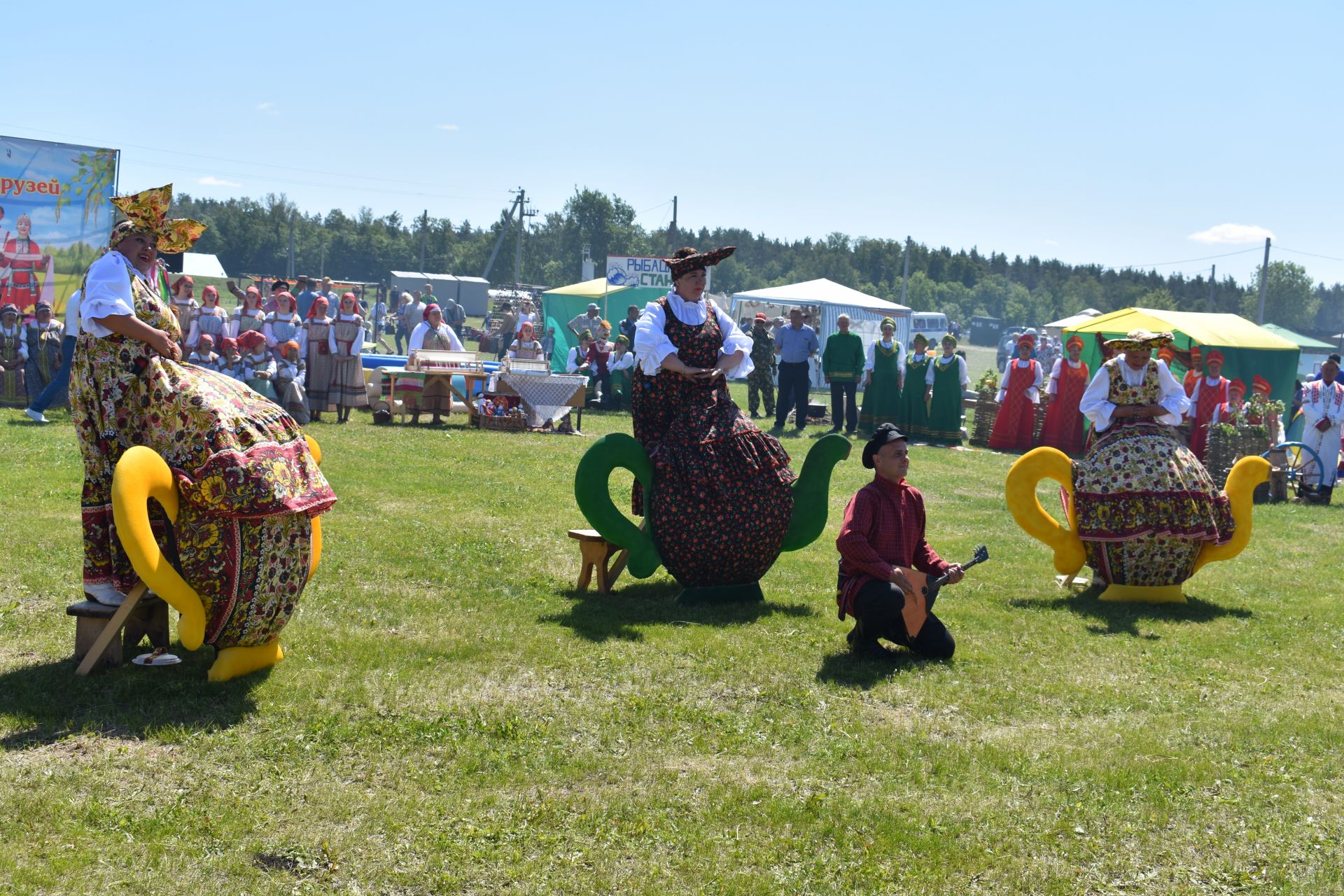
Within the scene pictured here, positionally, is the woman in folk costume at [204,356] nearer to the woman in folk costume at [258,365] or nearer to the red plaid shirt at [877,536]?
the woman in folk costume at [258,365]

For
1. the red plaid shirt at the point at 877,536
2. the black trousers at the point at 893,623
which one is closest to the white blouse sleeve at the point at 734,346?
the red plaid shirt at the point at 877,536

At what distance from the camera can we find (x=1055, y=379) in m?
18.6

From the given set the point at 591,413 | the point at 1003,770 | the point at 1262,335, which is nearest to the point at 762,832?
the point at 1003,770

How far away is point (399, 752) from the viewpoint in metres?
4.86

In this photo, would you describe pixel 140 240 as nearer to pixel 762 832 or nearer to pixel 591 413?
pixel 762 832

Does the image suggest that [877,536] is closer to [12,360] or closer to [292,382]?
[292,382]

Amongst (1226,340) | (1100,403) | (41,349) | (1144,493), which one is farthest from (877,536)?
(1226,340)

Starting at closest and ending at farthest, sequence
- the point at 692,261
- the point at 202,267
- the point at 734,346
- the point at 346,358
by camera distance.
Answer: the point at 692,261 → the point at 734,346 → the point at 346,358 → the point at 202,267

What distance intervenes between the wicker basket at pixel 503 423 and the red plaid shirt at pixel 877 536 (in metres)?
10.6

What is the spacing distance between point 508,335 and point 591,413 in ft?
42.2

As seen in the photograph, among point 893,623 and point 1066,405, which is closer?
point 893,623

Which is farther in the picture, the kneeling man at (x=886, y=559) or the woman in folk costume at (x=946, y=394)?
the woman in folk costume at (x=946, y=394)

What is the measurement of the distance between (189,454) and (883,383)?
1563 cm

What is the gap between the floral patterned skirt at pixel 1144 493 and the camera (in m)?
8.01
